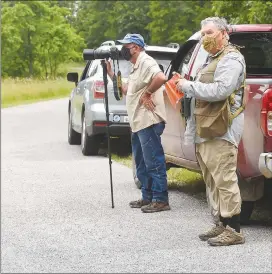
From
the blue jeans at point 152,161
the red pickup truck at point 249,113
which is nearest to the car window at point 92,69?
the red pickup truck at point 249,113

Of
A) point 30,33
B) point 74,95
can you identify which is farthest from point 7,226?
point 30,33

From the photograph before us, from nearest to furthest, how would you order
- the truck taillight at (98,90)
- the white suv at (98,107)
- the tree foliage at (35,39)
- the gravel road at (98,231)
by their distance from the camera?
the gravel road at (98,231), the white suv at (98,107), the truck taillight at (98,90), the tree foliage at (35,39)

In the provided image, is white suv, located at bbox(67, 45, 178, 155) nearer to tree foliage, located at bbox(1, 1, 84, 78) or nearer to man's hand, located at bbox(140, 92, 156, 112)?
man's hand, located at bbox(140, 92, 156, 112)

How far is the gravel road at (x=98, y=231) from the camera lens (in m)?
6.38

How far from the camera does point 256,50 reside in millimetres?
8750

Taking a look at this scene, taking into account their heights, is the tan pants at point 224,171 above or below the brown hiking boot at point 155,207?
above

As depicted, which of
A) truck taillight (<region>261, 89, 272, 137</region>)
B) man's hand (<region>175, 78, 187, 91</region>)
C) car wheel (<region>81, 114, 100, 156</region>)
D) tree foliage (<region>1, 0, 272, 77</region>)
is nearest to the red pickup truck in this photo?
truck taillight (<region>261, 89, 272, 137</region>)

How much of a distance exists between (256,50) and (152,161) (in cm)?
144

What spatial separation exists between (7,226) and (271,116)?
253cm

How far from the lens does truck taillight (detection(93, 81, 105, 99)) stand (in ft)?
46.1

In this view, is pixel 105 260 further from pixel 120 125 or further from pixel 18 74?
pixel 18 74

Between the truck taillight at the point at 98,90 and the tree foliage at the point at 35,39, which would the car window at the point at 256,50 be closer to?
the truck taillight at the point at 98,90

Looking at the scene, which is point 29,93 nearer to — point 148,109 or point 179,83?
point 148,109

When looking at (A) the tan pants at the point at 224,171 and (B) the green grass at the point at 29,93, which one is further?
(B) the green grass at the point at 29,93
